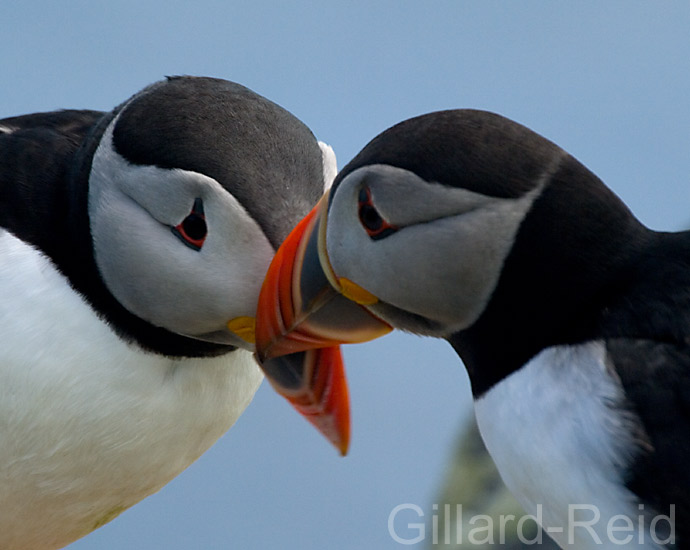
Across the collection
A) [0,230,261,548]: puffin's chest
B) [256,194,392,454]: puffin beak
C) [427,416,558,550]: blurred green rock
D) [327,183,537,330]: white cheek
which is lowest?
[427,416,558,550]: blurred green rock

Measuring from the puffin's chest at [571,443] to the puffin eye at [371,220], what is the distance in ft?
0.71

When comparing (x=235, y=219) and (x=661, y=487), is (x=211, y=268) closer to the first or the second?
(x=235, y=219)

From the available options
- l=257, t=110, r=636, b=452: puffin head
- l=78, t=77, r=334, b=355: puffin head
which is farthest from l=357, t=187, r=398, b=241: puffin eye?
l=78, t=77, r=334, b=355: puffin head

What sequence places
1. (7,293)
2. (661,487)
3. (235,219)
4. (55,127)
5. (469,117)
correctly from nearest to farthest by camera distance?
1. (661,487)
2. (469,117)
3. (235,219)
4. (7,293)
5. (55,127)

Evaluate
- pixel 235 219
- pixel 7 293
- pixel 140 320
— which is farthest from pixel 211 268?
pixel 7 293

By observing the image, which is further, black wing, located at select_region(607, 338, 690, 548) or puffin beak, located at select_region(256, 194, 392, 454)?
puffin beak, located at select_region(256, 194, 392, 454)

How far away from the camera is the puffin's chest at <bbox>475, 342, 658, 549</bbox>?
40.8 inches

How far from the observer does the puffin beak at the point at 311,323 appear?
1.23m

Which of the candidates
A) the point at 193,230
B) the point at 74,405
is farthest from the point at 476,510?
the point at 193,230

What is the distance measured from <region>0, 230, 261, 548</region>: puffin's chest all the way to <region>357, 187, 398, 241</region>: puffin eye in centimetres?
44

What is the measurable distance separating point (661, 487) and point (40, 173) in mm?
919

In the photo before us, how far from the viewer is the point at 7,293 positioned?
54.7 inches

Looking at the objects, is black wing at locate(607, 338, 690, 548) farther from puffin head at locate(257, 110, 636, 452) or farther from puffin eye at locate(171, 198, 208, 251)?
puffin eye at locate(171, 198, 208, 251)

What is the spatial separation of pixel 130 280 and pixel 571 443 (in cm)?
62
